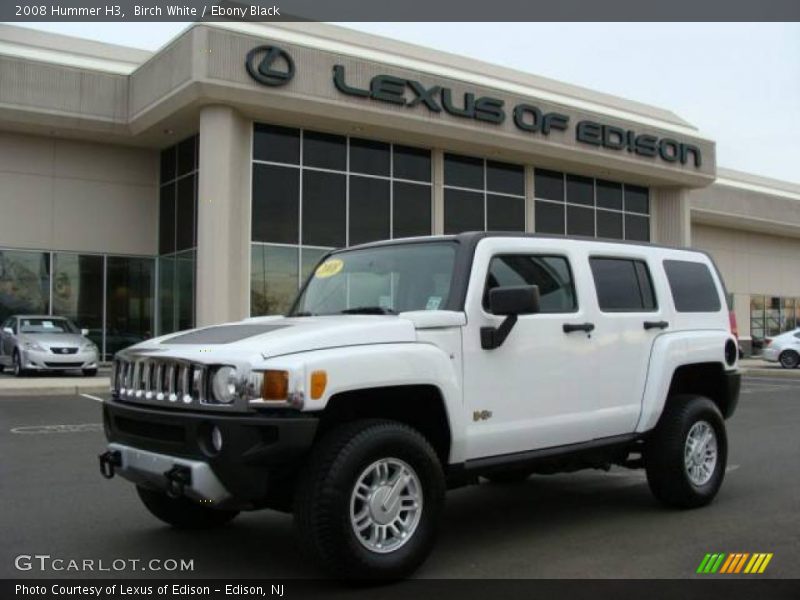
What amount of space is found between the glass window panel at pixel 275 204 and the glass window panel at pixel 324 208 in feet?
1.06

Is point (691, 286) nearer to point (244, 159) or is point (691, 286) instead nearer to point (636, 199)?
point (244, 159)

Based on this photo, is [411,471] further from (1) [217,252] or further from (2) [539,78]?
(2) [539,78]

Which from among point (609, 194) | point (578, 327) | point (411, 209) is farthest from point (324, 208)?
point (578, 327)

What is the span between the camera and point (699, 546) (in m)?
5.23

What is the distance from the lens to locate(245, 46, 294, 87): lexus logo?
19755 millimetres

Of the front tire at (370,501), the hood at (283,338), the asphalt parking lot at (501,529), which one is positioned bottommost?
the asphalt parking lot at (501,529)

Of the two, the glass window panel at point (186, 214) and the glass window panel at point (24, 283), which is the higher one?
the glass window panel at point (186, 214)

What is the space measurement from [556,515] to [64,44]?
2199 centimetres

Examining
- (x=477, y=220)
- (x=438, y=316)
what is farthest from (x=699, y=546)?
(x=477, y=220)

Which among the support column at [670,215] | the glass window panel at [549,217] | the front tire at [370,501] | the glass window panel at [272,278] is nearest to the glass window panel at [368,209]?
the glass window panel at [272,278]

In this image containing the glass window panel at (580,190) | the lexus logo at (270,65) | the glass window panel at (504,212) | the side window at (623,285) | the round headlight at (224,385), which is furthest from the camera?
the glass window panel at (580,190)

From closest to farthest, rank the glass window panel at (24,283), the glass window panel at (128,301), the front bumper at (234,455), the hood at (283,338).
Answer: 1. the front bumper at (234,455)
2. the hood at (283,338)
3. the glass window panel at (24,283)
4. the glass window panel at (128,301)

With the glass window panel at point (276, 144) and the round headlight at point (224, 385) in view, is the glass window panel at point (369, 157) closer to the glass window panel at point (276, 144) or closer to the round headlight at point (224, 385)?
the glass window panel at point (276, 144)

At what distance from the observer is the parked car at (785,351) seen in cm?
2684
